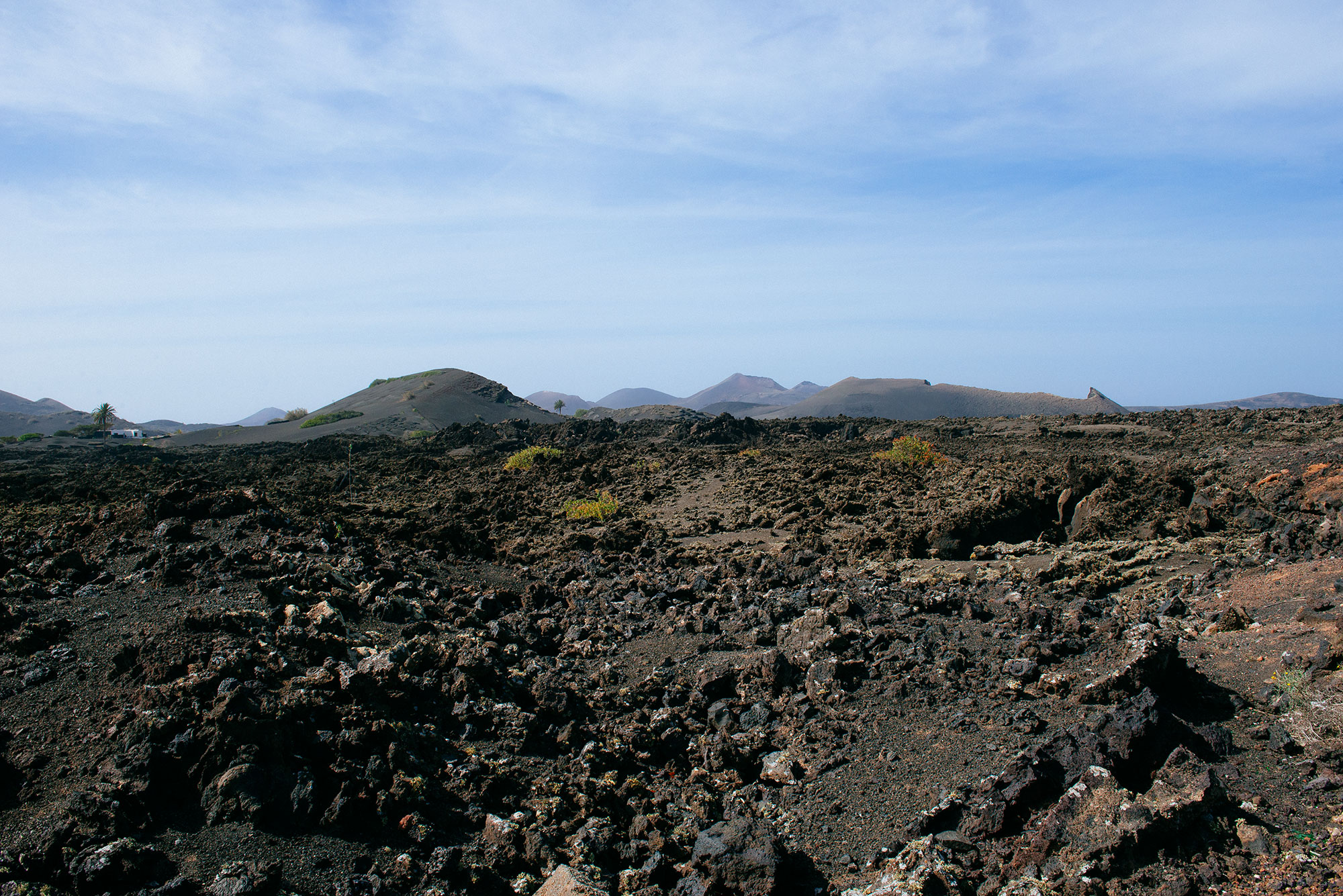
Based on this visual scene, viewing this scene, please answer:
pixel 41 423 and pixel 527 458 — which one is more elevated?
pixel 41 423

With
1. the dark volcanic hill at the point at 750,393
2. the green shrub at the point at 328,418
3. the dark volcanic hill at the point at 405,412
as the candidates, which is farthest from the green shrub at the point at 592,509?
the dark volcanic hill at the point at 750,393

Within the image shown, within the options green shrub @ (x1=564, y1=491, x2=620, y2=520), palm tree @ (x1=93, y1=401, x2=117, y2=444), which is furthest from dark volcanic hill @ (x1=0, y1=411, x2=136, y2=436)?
green shrub @ (x1=564, y1=491, x2=620, y2=520)

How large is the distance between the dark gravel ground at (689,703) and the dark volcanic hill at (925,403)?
39644 mm

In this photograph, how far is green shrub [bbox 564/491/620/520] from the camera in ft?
45.4

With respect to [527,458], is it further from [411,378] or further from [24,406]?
[24,406]

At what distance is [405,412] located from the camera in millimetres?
41438

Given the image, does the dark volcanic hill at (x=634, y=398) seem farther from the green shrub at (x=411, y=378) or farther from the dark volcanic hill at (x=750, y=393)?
the green shrub at (x=411, y=378)

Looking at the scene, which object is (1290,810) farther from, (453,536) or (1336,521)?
(453,536)

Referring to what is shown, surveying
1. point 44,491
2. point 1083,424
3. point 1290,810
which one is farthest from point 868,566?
point 1083,424

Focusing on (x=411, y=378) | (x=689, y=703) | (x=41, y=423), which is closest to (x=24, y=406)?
(x=41, y=423)

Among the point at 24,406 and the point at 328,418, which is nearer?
the point at 328,418

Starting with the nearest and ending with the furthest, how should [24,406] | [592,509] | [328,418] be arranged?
[592,509] < [328,418] < [24,406]

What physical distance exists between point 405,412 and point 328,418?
4.14 meters

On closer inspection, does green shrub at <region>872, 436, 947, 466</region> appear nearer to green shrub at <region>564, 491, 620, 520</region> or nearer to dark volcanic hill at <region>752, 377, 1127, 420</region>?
green shrub at <region>564, 491, 620, 520</region>
